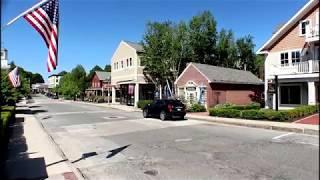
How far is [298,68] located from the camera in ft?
94.8

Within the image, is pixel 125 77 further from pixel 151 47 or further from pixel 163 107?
pixel 163 107

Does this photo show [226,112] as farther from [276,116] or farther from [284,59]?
[284,59]

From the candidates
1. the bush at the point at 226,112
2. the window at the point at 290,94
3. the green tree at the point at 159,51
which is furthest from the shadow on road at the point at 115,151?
the green tree at the point at 159,51

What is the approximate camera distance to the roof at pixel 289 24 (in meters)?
28.6

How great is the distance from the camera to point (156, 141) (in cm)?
1550

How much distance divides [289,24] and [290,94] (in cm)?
583

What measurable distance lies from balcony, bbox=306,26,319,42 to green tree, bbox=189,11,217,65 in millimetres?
22001

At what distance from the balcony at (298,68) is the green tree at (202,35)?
20.0 meters

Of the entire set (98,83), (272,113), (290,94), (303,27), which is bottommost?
(272,113)

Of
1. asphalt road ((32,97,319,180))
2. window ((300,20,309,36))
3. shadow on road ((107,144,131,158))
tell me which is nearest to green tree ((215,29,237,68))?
window ((300,20,309,36))

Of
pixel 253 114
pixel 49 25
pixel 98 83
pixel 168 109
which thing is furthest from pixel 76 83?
pixel 49 25

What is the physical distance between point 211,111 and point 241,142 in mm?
14261

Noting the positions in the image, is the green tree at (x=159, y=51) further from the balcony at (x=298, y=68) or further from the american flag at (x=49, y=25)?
the american flag at (x=49, y=25)

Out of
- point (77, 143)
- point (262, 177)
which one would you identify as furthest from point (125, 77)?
point (262, 177)
